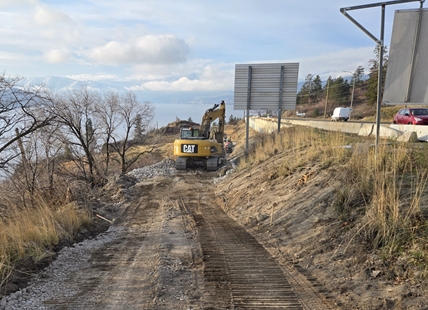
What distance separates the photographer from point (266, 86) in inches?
690

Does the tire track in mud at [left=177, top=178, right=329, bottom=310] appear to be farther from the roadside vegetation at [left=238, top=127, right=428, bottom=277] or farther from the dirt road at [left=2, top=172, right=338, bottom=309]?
the roadside vegetation at [left=238, top=127, right=428, bottom=277]

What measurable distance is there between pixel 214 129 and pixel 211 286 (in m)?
16.8

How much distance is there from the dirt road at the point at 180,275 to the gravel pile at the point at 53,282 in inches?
0.6

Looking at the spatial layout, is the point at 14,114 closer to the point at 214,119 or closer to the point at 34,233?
the point at 34,233

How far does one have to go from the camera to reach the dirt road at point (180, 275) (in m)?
3.79

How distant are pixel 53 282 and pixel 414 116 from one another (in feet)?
68.5

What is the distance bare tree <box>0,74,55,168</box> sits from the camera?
8102 millimetres

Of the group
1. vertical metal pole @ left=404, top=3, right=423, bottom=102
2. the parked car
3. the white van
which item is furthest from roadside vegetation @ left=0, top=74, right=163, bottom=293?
the white van

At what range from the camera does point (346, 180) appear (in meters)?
5.98

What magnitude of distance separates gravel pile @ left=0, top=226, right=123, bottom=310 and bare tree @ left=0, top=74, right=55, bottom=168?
4.40 m

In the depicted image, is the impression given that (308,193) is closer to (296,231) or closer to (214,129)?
(296,231)

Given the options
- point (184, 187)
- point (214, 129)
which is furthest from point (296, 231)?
point (214, 129)

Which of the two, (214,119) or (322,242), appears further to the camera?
(214,119)

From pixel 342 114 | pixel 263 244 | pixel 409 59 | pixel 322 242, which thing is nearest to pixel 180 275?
pixel 263 244
